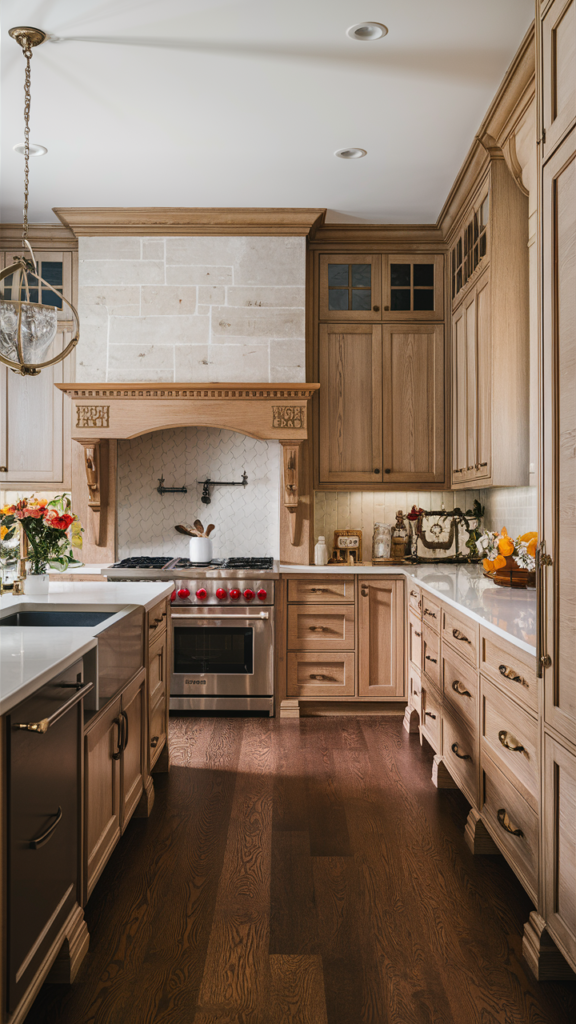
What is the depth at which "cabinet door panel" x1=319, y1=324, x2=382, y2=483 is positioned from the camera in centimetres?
445

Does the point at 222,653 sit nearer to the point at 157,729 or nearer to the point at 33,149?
the point at 157,729

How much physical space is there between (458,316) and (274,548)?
6.22 feet

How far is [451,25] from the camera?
8.50ft

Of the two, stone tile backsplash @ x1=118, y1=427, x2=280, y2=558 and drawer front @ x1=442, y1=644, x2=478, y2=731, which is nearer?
drawer front @ x1=442, y1=644, x2=478, y2=731

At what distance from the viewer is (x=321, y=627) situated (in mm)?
4168

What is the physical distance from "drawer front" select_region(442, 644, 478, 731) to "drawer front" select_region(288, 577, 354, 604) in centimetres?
113

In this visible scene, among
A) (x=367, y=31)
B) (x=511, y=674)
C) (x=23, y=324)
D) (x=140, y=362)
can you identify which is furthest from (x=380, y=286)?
(x=511, y=674)

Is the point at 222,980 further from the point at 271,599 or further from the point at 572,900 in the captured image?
the point at 271,599

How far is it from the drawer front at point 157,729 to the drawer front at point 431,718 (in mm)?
1265

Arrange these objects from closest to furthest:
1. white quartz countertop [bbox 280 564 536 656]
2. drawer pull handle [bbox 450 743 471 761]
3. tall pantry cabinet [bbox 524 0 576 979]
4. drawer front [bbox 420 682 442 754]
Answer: tall pantry cabinet [bbox 524 0 576 979] < white quartz countertop [bbox 280 564 536 656] < drawer pull handle [bbox 450 743 471 761] < drawer front [bbox 420 682 442 754]

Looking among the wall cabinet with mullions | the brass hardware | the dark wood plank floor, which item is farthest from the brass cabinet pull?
the wall cabinet with mullions

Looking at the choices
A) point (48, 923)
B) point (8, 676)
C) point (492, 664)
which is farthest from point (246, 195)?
point (48, 923)

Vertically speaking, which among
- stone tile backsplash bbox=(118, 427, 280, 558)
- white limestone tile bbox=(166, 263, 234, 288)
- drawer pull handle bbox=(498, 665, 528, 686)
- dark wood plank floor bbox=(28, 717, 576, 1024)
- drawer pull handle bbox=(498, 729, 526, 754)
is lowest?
dark wood plank floor bbox=(28, 717, 576, 1024)

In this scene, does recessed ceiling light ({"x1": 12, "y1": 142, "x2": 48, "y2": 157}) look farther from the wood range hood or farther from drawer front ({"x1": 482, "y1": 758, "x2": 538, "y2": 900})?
drawer front ({"x1": 482, "y1": 758, "x2": 538, "y2": 900})
